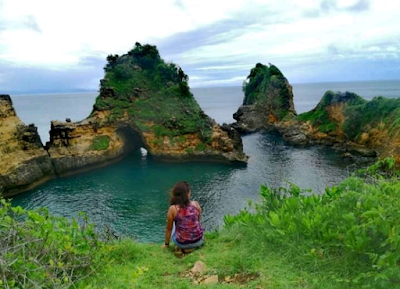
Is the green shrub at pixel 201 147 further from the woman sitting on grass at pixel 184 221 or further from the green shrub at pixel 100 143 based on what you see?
the woman sitting on grass at pixel 184 221

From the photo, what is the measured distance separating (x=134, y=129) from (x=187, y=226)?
1487 inches

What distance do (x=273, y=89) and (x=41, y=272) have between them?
66.8 m

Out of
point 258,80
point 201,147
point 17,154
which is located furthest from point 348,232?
point 258,80

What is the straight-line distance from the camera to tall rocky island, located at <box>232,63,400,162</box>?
42.6 meters

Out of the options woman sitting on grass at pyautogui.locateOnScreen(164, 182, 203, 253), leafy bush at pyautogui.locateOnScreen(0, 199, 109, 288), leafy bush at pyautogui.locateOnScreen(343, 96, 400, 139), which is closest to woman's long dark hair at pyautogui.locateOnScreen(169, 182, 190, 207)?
woman sitting on grass at pyautogui.locateOnScreen(164, 182, 203, 253)

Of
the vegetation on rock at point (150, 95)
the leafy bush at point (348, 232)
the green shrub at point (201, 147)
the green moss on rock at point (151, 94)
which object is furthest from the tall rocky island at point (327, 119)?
the leafy bush at point (348, 232)

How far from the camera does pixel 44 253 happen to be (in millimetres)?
5633

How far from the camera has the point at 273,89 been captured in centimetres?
6850

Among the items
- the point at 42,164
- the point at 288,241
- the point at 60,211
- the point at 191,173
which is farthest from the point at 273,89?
the point at 288,241

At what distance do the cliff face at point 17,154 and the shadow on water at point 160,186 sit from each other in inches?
50.6

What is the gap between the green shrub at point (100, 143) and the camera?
41.2 m

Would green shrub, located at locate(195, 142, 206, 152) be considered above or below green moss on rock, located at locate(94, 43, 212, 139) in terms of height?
below

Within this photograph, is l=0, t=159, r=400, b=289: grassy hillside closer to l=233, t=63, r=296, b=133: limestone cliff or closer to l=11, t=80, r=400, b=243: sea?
l=11, t=80, r=400, b=243: sea

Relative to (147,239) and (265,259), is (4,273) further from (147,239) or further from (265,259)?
(147,239)
